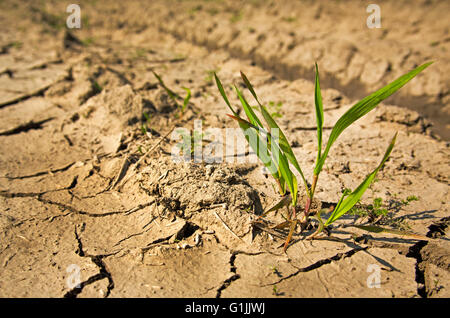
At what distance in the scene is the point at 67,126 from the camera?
8.96ft

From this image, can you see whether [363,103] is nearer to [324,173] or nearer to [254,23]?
[324,173]

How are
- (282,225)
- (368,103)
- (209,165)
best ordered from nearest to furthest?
(368,103) → (282,225) → (209,165)

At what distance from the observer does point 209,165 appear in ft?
6.52

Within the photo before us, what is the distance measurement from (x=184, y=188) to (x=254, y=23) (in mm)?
3618

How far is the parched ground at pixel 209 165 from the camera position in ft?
4.98

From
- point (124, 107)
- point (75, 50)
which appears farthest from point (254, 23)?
point (124, 107)

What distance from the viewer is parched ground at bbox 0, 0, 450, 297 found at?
1517 millimetres
